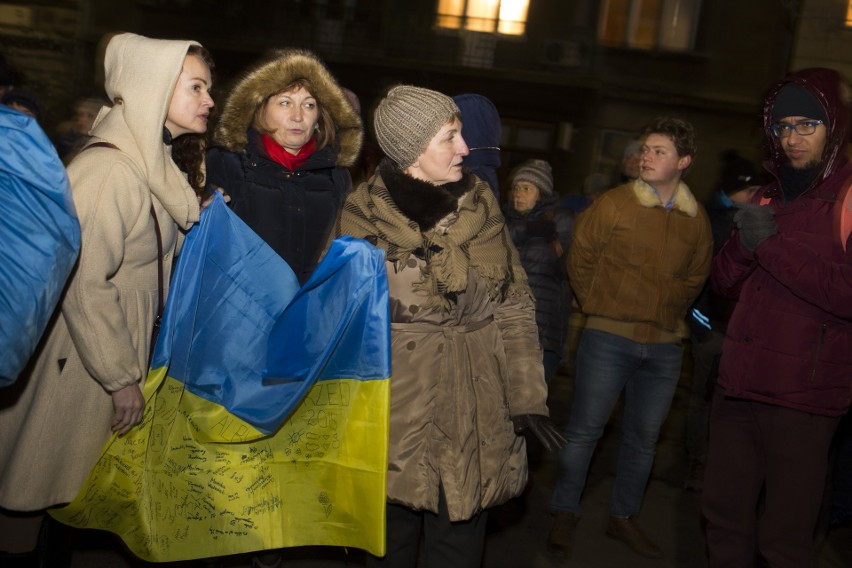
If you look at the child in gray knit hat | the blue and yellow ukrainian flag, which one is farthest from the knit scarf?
the child in gray knit hat

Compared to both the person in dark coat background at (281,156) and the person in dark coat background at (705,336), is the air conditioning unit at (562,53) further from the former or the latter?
the person in dark coat background at (281,156)

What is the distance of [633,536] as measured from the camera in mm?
5289

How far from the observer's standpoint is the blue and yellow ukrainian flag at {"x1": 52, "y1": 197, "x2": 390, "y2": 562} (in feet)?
11.5

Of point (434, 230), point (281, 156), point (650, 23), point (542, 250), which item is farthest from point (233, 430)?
point (650, 23)

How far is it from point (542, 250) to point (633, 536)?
197 cm

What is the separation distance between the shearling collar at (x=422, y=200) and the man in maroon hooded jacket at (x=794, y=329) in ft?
4.35

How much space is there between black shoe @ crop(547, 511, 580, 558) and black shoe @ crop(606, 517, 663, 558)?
24 cm

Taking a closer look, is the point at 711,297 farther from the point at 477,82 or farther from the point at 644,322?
the point at 477,82

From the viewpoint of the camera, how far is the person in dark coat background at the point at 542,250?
640 cm

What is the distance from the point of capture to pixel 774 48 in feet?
58.4

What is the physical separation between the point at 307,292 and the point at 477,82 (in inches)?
666

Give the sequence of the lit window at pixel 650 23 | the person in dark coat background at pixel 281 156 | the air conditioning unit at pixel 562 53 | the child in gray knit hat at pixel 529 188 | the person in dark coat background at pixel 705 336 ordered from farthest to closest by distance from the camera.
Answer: the air conditioning unit at pixel 562 53 → the lit window at pixel 650 23 → the child in gray knit hat at pixel 529 188 → the person in dark coat background at pixel 705 336 → the person in dark coat background at pixel 281 156

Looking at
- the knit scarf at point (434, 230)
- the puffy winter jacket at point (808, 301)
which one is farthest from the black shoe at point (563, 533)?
the knit scarf at point (434, 230)

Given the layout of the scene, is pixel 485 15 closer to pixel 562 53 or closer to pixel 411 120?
pixel 562 53
